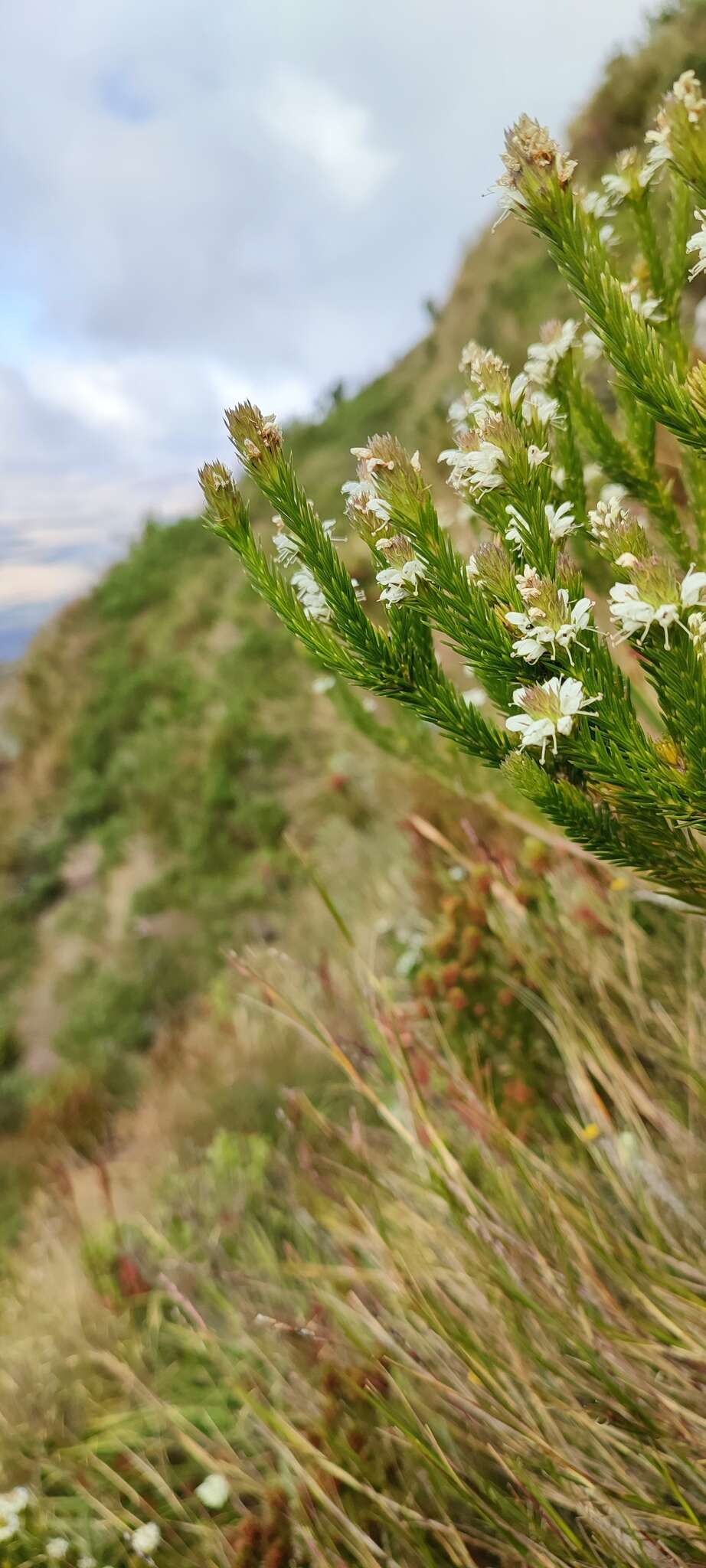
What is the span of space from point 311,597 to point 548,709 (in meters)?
0.51

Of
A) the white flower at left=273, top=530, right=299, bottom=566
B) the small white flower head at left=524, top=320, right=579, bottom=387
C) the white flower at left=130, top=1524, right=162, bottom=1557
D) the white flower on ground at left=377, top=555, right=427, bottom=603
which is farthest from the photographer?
the white flower at left=130, top=1524, right=162, bottom=1557

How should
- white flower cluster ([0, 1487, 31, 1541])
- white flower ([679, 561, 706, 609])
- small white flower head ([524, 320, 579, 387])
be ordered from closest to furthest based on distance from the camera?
white flower ([679, 561, 706, 609]), small white flower head ([524, 320, 579, 387]), white flower cluster ([0, 1487, 31, 1541])

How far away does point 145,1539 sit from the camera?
2188 mm

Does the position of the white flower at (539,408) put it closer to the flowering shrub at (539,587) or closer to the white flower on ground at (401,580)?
the flowering shrub at (539,587)

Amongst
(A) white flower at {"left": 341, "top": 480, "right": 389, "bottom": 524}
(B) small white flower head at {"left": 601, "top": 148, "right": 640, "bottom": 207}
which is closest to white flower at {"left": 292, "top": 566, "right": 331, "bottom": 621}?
(A) white flower at {"left": 341, "top": 480, "right": 389, "bottom": 524}

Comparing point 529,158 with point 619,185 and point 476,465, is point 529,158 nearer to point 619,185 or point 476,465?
point 476,465

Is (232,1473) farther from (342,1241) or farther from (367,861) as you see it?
(367,861)

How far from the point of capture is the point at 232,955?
2.06 m

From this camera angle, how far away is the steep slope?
8.47 m

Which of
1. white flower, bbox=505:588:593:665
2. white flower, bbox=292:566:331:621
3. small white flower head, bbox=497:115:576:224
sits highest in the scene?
small white flower head, bbox=497:115:576:224

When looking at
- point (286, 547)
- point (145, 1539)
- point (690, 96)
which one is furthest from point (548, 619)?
point (145, 1539)

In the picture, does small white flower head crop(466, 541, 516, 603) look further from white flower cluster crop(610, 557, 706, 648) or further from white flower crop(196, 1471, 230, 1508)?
white flower crop(196, 1471, 230, 1508)

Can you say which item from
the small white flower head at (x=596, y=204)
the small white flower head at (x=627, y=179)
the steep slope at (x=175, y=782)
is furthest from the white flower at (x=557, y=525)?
the steep slope at (x=175, y=782)

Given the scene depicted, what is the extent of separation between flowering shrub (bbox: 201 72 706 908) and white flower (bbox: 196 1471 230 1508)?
6.21ft
